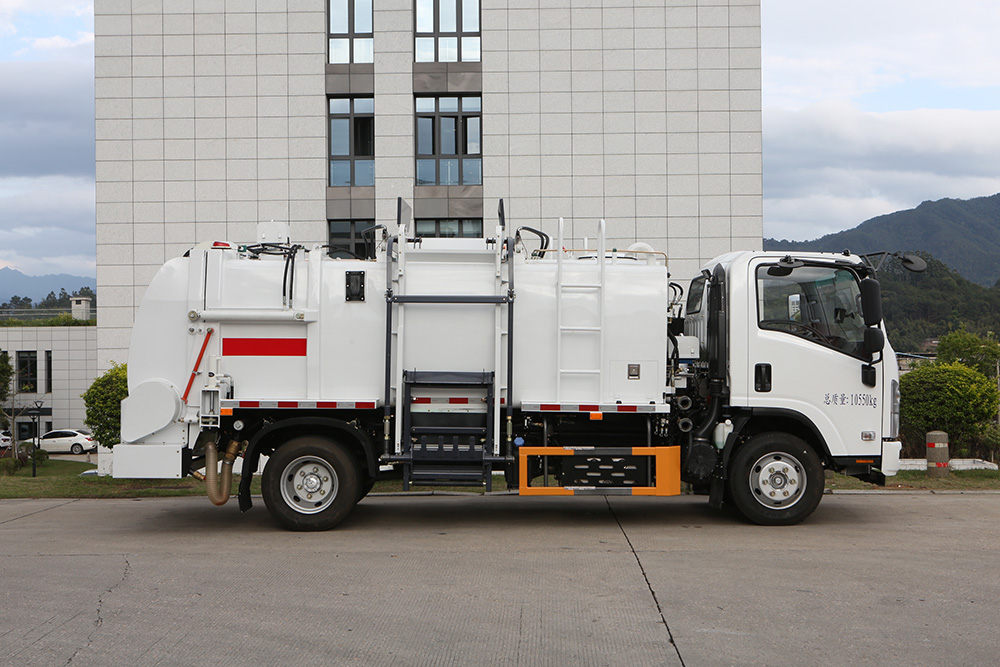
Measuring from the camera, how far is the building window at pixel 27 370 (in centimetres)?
5034

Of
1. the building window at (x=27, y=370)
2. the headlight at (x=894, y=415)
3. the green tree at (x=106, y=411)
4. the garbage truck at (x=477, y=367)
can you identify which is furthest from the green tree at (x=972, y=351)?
the building window at (x=27, y=370)

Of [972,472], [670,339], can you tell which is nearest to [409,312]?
[670,339]

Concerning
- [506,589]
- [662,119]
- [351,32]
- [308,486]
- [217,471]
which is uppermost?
[351,32]

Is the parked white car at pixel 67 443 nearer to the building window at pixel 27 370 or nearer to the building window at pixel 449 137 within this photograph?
the building window at pixel 27 370

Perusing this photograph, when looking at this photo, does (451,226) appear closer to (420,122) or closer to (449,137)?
(449,137)

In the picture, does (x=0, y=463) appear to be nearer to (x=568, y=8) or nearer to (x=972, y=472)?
(x=568, y=8)

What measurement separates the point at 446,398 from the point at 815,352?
13.1ft

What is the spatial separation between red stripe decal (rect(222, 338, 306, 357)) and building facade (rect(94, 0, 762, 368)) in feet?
49.0

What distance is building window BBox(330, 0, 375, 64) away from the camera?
24750 mm

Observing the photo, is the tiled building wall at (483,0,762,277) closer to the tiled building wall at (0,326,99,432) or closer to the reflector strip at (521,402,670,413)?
the reflector strip at (521,402,670,413)

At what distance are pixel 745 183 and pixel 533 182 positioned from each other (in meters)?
5.66

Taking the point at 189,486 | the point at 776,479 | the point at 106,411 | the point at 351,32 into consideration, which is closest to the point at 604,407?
the point at 776,479

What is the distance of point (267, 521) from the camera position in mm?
10500

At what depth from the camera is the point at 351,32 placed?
2480 centimetres
